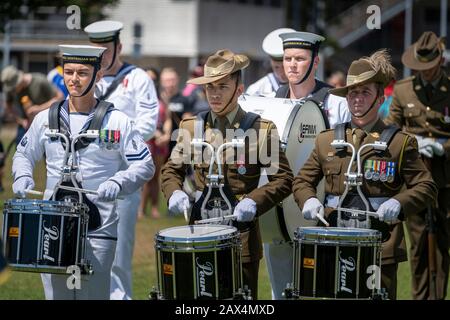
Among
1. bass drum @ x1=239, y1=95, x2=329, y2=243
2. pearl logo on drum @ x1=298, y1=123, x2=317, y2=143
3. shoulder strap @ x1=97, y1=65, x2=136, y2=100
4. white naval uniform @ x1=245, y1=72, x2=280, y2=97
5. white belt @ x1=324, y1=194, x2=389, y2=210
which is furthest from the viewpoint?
white naval uniform @ x1=245, y1=72, x2=280, y2=97

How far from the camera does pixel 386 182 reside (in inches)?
281

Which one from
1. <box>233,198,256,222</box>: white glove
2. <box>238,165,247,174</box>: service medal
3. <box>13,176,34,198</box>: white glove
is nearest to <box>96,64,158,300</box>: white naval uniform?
<box>13,176,34,198</box>: white glove

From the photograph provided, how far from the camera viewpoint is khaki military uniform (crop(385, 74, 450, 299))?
10117 millimetres

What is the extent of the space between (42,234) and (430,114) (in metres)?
4.50

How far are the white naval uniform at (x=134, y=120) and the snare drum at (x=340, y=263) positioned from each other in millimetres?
2834

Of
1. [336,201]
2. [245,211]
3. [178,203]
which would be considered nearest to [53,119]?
[178,203]

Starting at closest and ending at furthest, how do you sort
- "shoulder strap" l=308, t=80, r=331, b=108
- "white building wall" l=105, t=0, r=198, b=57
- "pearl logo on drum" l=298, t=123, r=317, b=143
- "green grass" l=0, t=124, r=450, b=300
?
"pearl logo on drum" l=298, t=123, r=317, b=143, "shoulder strap" l=308, t=80, r=331, b=108, "green grass" l=0, t=124, r=450, b=300, "white building wall" l=105, t=0, r=198, b=57

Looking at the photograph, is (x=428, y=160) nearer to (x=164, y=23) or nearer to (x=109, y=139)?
(x=109, y=139)

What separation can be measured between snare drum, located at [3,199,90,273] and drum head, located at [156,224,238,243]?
1.99 feet

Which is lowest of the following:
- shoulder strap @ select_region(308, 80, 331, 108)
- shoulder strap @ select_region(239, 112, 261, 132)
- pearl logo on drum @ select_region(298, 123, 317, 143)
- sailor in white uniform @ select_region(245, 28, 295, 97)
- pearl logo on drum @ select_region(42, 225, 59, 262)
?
pearl logo on drum @ select_region(42, 225, 59, 262)

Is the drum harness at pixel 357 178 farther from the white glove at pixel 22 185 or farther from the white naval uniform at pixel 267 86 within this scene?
the white naval uniform at pixel 267 86

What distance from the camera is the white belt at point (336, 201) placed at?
711 cm

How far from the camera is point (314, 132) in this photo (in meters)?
8.34

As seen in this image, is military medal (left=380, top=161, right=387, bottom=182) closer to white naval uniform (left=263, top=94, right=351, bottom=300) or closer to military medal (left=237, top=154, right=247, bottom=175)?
military medal (left=237, top=154, right=247, bottom=175)
